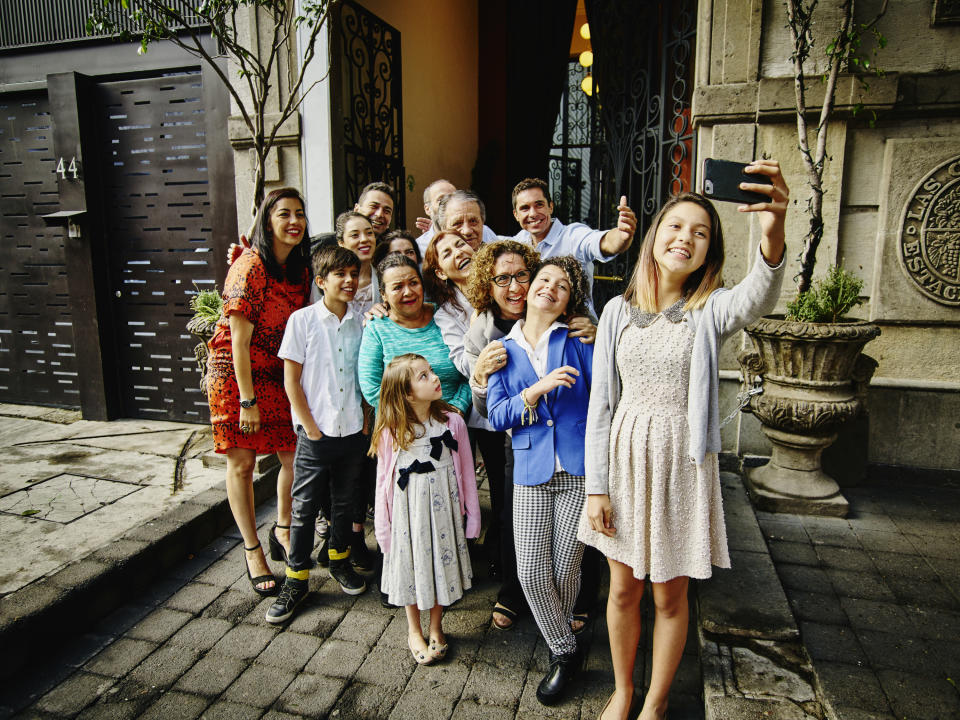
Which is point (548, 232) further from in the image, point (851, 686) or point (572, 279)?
point (851, 686)

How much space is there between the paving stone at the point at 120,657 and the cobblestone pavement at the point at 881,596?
2.92 meters

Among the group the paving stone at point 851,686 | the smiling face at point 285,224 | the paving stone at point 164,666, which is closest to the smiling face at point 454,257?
the smiling face at point 285,224

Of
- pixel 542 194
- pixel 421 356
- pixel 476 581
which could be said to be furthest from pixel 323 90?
pixel 476 581

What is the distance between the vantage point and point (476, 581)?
3328mm

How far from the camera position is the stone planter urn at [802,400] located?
3.66 metres

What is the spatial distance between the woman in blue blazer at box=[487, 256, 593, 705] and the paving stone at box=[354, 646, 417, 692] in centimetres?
60

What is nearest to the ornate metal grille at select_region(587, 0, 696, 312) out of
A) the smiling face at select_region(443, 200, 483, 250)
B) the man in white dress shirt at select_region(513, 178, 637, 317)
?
the man in white dress shirt at select_region(513, 178, 637, 317)

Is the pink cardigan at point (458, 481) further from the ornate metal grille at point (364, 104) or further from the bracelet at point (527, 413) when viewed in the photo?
the ornate metal grille at point (364, 104)

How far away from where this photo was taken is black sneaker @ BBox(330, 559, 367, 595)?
3.24m

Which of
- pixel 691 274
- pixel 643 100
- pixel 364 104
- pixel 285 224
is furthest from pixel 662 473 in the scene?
pixel 364 104

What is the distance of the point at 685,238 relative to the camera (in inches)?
78.5

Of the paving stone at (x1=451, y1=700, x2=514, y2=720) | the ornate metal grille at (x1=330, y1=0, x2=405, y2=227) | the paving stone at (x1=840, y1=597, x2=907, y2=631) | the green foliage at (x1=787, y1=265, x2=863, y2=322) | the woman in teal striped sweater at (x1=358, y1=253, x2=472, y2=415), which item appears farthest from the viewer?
the ornate metal grille at (x1=330, y1=0, x2=405, y2=227)

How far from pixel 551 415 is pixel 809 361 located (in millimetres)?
2207

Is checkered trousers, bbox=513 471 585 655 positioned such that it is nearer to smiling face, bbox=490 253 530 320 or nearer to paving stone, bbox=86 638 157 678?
smiling face, bbox=490 253 530 320
